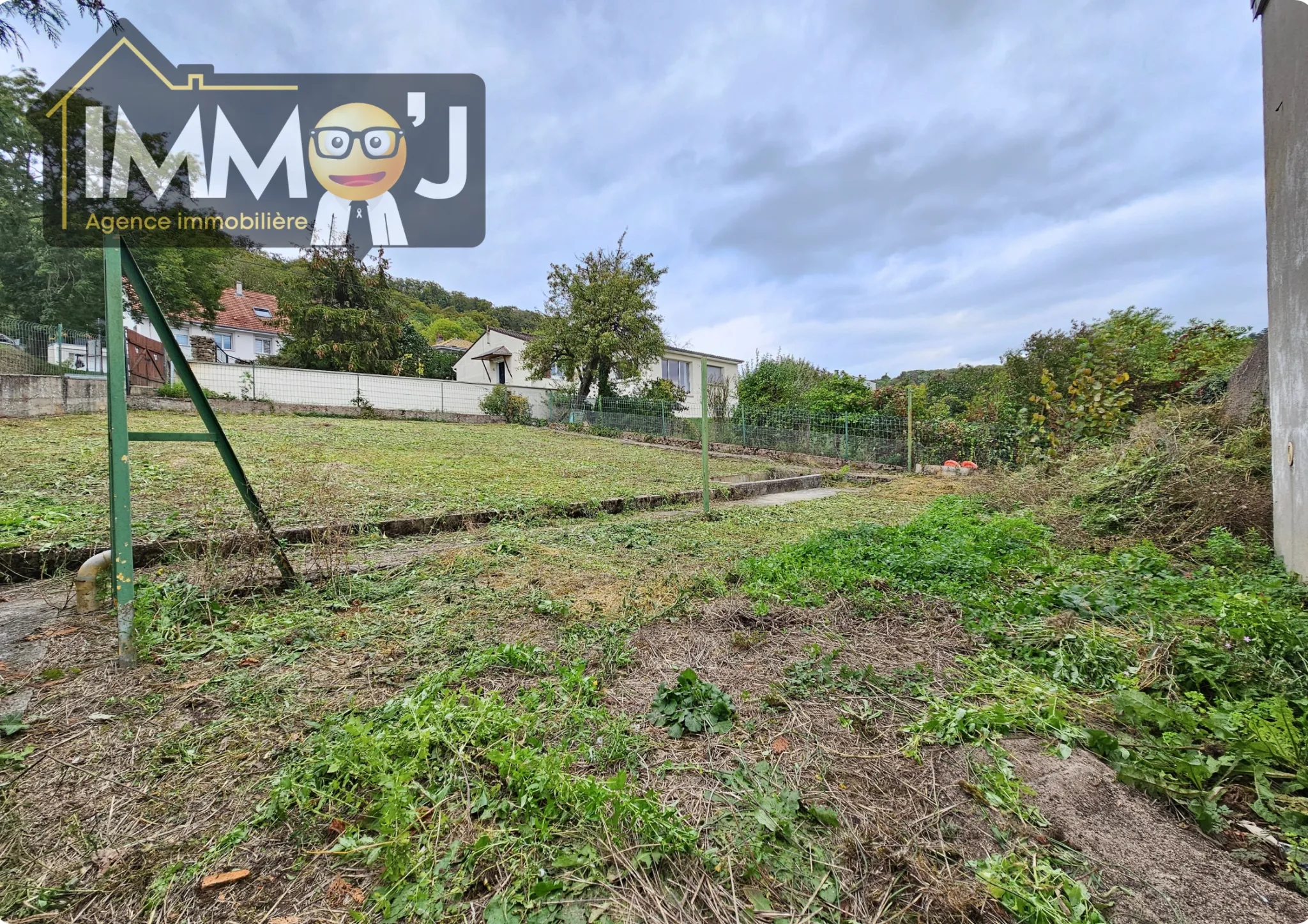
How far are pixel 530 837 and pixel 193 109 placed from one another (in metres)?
12.6

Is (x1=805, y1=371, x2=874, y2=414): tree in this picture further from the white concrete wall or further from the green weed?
the green weed

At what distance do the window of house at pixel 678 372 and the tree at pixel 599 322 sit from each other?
656 centimetres

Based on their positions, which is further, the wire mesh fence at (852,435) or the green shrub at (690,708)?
the wire mesh fence at (852,435)

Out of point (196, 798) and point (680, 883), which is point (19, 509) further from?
point (680, 883)

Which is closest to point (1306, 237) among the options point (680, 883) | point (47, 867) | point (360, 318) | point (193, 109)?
point (680, 883)

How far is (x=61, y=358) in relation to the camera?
1168 centimetres

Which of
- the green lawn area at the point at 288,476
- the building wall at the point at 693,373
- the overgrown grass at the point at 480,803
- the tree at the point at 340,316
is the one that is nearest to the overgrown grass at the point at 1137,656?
the overgrown grass at the point at 480,803

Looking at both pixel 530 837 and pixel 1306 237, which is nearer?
pixel 530 837

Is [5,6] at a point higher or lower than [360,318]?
lower

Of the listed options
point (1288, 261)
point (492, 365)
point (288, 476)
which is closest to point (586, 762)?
point (1288, 261)

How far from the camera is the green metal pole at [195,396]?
2254 mm

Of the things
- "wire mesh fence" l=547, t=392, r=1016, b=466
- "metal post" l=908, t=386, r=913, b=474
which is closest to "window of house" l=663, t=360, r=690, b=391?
"wire mesh fence" l=547, t=392, r=1016, b=466

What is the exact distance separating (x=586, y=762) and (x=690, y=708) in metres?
0.46

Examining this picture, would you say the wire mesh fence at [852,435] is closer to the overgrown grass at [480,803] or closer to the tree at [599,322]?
the tree at [599,322]
